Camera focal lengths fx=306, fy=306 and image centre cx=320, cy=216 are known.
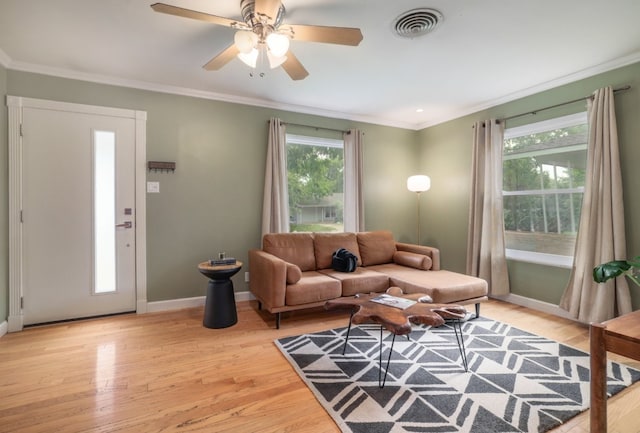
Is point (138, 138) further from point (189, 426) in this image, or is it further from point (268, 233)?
point (189, 426)

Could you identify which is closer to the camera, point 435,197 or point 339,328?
point 339,328

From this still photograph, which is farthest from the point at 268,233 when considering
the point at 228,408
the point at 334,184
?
the point at 228,408

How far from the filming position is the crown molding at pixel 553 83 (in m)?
2.89

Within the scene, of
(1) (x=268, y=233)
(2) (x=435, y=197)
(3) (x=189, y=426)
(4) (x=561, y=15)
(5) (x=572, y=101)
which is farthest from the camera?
(2) (x=435, y=197)

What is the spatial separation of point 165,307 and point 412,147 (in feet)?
14.2

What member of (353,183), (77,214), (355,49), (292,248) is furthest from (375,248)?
(77,214)

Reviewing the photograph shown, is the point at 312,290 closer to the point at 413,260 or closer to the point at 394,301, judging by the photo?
the point at 394,301

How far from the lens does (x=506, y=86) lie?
3.56m

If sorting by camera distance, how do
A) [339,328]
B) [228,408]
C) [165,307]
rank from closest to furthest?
[228,408], [339,328], [165,307]

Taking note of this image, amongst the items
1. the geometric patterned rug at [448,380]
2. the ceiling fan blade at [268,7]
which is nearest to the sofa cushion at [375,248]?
the geometric patterned rug at [448,380]

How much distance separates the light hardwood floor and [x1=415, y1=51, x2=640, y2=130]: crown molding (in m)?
2.55

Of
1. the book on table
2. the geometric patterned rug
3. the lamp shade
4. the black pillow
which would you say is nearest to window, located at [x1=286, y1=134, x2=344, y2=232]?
the black pillow

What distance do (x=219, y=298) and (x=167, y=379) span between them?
976 millimetres

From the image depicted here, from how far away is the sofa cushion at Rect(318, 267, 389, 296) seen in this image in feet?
10.6
